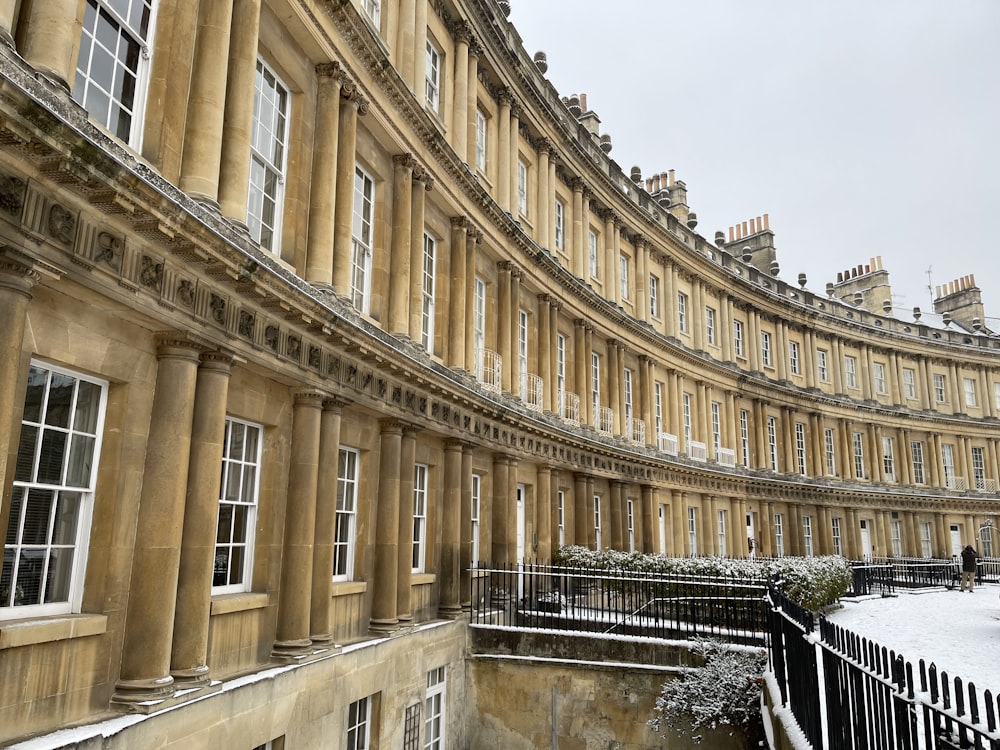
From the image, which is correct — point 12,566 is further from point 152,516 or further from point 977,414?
point 977,414

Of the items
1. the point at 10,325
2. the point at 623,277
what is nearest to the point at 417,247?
the point at 10,325

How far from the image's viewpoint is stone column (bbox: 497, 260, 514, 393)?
55.7 feet

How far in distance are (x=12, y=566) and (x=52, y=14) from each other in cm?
426

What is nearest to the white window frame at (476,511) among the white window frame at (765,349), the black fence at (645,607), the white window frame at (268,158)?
the black fence at (645,607)

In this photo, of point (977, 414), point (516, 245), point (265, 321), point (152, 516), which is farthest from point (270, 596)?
point (977, 414)

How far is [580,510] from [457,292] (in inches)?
318

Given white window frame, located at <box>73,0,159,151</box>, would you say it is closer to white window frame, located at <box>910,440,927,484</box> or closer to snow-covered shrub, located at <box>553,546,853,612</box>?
snow-covered shrub, located at <box>553,546,853,612</box>

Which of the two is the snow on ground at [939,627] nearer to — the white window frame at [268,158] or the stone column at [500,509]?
the stone column at [500,509]

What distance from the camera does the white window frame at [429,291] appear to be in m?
14.2

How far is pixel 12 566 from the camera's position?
222 inches

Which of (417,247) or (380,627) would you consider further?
(417,247)

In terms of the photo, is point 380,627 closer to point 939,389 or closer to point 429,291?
point 429,291

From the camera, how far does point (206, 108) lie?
7535mm

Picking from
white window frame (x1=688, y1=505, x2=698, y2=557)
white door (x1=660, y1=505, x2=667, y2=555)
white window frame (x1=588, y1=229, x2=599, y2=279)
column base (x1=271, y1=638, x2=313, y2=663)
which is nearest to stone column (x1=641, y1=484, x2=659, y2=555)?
white door (x1=660, y1=505, x2=667, y2=555)
